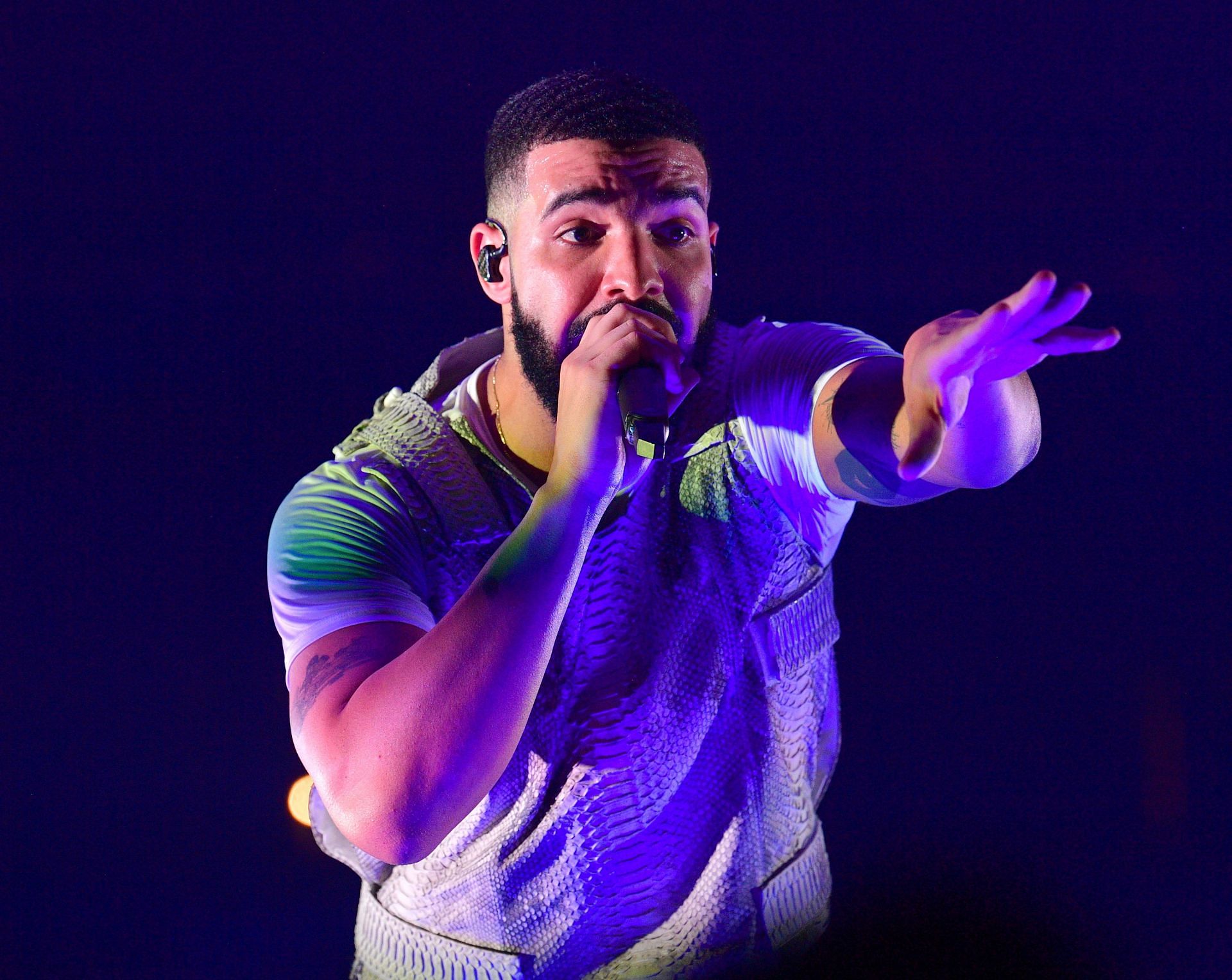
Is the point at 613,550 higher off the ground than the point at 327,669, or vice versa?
the point at 613,550

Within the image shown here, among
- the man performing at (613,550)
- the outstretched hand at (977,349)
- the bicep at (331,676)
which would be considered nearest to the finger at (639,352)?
the man performing at (613,550)

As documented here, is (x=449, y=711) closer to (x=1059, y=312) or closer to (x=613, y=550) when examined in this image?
(x=613, y=550)

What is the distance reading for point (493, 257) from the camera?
1392mm

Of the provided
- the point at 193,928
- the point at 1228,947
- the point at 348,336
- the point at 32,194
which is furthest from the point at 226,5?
the point at 1228,947

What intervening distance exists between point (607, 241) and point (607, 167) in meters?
0.09

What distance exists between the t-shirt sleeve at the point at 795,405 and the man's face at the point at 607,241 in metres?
0.10

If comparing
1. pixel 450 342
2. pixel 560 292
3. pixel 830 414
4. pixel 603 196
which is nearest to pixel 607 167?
pixel 603 196

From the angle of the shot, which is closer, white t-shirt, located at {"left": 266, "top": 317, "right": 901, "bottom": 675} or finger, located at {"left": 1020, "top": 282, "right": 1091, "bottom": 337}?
finger, located at {"left": 1020, "top": 282, "right": 1091, "bottom": 337}

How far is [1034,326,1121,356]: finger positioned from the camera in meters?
0.88

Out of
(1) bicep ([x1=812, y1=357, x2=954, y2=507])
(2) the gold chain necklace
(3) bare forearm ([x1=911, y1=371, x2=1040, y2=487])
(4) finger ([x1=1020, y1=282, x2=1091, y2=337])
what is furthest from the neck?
(4) finger ([x1=1020, y1=282, x2=1091, y2=337])

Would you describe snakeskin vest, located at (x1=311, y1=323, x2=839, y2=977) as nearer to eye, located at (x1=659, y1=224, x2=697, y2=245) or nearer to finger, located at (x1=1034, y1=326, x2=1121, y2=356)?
eye, located at (x1=659, y1=224, x2=697, y2=245)

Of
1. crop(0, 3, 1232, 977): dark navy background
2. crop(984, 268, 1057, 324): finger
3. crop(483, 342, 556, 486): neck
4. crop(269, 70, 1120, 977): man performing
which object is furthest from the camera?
crop(0, 3, 1232, 977): dark navy background

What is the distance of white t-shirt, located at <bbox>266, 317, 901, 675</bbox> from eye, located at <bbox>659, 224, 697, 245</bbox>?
18 cm

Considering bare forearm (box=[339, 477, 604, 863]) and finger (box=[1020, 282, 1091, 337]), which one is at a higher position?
finger (box=[1020, 282, 1091, 337])
